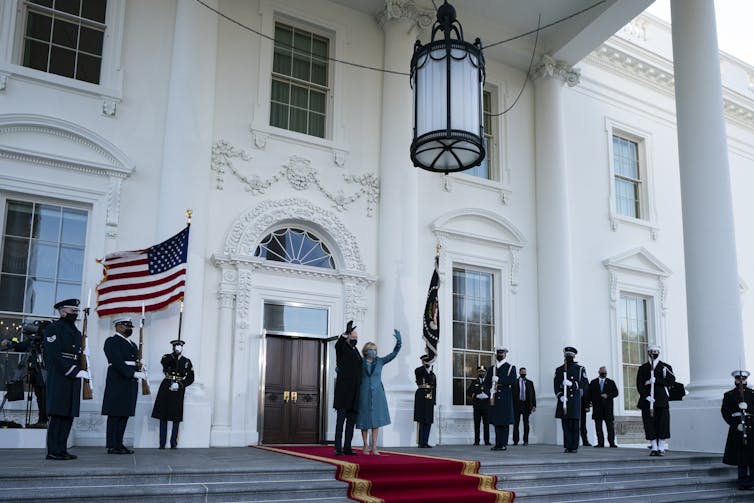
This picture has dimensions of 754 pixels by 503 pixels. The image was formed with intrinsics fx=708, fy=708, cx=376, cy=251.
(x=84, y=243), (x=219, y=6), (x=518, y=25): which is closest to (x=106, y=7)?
(x=219, y=6)

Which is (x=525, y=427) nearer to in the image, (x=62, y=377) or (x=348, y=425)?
(x=348, y=425)

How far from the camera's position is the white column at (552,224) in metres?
14.9

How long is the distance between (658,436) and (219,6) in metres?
10.3

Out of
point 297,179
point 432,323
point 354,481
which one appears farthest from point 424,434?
point 297,179

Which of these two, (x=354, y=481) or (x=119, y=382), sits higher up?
(x=119, y=382)

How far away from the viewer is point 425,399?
1209 centimetres

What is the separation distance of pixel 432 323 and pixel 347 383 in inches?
150

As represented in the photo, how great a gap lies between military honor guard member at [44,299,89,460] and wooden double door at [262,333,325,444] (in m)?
4.26

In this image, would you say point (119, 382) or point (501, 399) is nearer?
point (119, 382)

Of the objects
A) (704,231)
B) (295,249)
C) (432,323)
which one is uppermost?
(704,231)

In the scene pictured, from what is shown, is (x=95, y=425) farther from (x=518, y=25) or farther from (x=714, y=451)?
(x=518, y=25)

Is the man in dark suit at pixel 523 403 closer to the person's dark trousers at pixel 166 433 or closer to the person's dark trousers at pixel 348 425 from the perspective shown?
the person's dark trousers at pixel 348 425

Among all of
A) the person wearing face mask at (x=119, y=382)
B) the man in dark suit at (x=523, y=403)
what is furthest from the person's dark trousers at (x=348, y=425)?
the man in dark suit at (x=523, y=403)

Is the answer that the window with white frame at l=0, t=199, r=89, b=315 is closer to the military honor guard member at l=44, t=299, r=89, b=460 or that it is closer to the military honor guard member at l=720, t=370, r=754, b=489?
the military honor guard member at l=44, t=299, r=89, b=460
